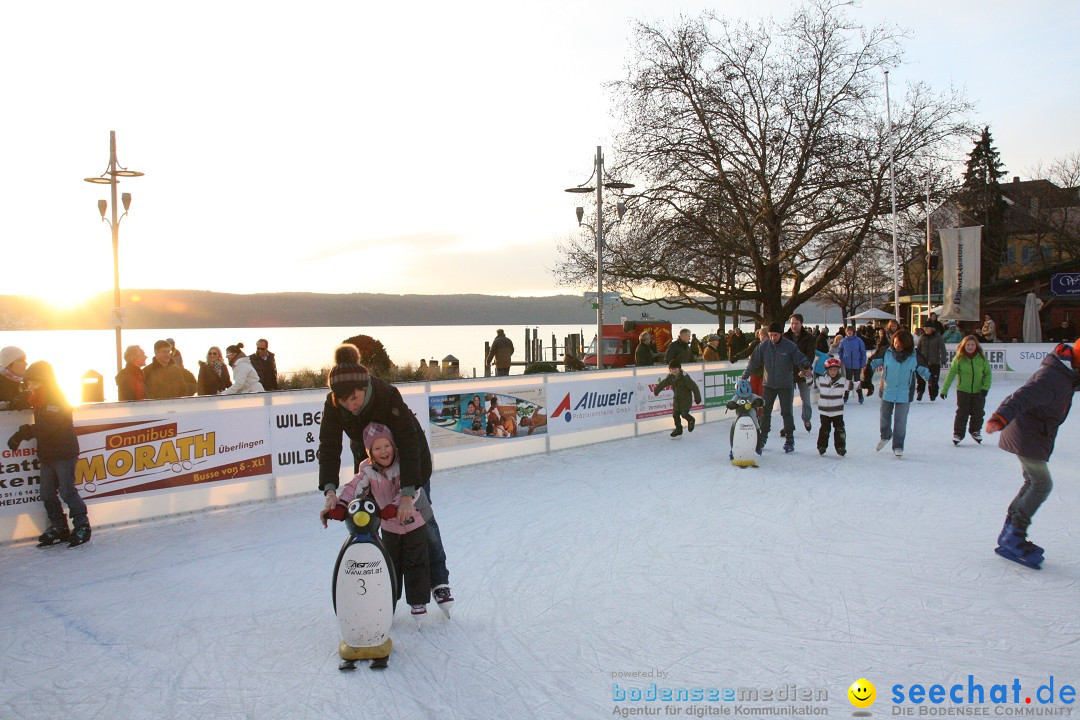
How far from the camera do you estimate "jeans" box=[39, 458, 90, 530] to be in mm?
5832

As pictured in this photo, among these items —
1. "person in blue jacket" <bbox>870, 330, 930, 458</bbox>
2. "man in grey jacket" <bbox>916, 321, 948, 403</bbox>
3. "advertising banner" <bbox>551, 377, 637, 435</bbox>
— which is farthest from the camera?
"man in grey jacket" <bbox>916, 321, 948, 403</bbox>

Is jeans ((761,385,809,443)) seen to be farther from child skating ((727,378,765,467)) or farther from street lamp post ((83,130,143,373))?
street lamp post ((83,130,143,373))

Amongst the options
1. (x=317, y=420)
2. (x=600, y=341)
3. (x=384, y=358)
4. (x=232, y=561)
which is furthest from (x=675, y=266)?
(x=232, y=561)

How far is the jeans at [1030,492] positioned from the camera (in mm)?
→ 4727

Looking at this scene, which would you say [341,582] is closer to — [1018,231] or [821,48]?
[821,48]

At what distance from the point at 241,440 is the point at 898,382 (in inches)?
287

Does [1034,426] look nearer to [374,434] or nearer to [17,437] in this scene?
[374,434]

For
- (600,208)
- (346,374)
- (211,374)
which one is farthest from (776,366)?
(600,208)

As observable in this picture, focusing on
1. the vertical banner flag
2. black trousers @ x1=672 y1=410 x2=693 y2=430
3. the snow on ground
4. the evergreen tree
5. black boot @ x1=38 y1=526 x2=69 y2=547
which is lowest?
the snow on ground

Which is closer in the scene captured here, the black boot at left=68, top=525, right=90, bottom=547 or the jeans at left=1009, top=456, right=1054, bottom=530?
the jeans at left=1009, top=456, right=1054, bottom=530

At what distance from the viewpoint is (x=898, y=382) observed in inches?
344

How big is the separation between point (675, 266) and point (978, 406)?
10980 mm

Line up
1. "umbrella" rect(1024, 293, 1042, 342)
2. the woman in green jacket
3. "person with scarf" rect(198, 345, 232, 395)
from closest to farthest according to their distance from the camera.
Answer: the woman in green jacket < "person with scarf" rect(198, 345, 232, 395) < "umbrella" rect(1024, 293, 1042, 342)

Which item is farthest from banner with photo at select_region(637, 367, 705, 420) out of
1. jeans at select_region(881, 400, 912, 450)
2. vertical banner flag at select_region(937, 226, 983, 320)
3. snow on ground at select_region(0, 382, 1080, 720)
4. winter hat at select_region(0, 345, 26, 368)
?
vertical banner flag at select_region(937, 226, 983, 320)
